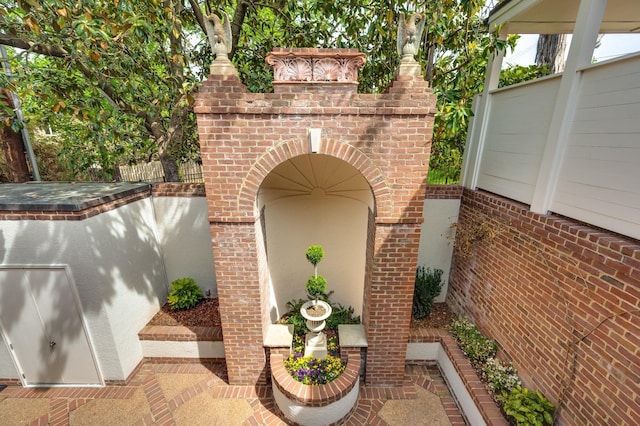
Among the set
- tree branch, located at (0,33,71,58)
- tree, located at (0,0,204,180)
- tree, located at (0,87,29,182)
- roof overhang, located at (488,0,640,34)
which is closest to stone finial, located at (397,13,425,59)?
roof overhang, located at (488,0,640,34)

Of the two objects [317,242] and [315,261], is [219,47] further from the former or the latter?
[317,242]

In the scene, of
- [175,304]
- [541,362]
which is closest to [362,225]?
[541,362]

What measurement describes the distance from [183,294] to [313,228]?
3.19 meters

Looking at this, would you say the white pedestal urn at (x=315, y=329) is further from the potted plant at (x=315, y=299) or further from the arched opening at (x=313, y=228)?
the arched opening at (x=313, y=228)

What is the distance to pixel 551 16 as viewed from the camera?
4.33 metres

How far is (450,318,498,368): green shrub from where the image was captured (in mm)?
4180

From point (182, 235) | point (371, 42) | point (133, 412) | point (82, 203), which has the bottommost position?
point (133, 412)

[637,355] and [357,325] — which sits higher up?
[637,355]

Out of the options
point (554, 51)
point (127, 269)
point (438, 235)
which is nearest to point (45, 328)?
point (127, 269)

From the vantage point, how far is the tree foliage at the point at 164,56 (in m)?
3.87

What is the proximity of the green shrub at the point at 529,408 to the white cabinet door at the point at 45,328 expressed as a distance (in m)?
6.46

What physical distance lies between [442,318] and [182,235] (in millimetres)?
5936

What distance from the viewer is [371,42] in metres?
5.46

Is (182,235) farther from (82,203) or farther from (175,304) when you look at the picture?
(82,203)
